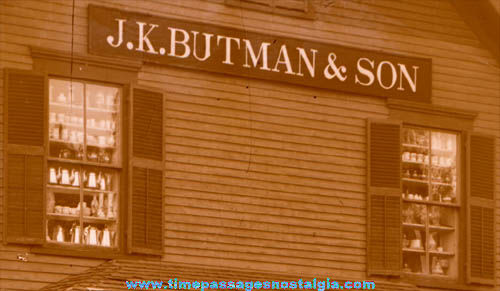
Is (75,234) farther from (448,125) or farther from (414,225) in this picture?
(448,125)

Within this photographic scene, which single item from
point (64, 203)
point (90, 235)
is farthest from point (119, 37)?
point (90, 235)

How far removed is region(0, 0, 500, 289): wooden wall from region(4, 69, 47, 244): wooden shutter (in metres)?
0.32

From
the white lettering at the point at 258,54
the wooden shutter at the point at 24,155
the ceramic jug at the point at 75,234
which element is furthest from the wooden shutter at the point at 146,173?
the white lettering at the point at 258,54

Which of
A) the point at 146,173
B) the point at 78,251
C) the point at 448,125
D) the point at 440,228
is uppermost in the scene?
the point at 448,125

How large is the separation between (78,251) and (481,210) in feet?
19.1

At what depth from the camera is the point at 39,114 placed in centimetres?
1720

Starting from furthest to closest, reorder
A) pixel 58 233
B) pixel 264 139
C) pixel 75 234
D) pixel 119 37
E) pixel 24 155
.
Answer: pixel 264 139 < pixel 119 37 < pixel 75 234 < pixel 58 233 < pixel 24 155

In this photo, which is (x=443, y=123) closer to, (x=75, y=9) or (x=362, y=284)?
(x=362, y=284)

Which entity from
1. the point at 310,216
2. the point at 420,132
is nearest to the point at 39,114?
the point at 310,216

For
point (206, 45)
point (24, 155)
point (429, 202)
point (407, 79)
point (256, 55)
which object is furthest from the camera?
point (407, 79)

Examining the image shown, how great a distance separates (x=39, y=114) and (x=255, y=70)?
10.2ft

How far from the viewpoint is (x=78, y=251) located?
56.5 feet

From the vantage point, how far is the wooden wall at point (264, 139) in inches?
704

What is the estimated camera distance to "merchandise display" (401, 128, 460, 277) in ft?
64.9
